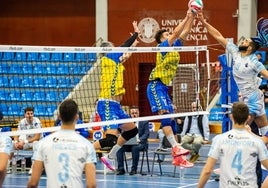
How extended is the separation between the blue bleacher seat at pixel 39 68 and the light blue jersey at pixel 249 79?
49.7 feet

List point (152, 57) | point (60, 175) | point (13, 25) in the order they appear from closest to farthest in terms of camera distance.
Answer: point (60, 175) → point (152, 57) → point (13, 25)

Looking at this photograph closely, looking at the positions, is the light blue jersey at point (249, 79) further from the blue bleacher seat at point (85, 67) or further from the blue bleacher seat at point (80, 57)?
the blue bleacher seat at point (80, 57)

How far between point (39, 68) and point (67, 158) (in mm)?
20768

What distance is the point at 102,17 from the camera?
29656 mm

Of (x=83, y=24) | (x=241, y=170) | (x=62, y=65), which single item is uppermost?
(x=83, y=24)

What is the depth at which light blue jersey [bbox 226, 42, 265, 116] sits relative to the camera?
1262 cm

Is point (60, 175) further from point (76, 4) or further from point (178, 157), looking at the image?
point (76, 4)

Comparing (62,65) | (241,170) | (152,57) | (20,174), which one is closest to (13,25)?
(62,65)

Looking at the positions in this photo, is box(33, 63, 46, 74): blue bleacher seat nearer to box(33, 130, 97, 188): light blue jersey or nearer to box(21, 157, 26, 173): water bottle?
Answer: box(21, 157, 26, 173): water bottle

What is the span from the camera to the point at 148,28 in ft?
95.8

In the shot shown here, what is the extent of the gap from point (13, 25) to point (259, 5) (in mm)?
11137

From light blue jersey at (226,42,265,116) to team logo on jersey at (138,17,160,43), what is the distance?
16.2 meters

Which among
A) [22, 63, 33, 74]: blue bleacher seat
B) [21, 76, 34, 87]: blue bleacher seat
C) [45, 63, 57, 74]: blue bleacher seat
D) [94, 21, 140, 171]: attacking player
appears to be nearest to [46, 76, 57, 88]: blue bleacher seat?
[45, 63, 57, 74]: blue bleacher seat

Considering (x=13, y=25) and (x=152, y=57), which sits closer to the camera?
(x=152, y=57)
